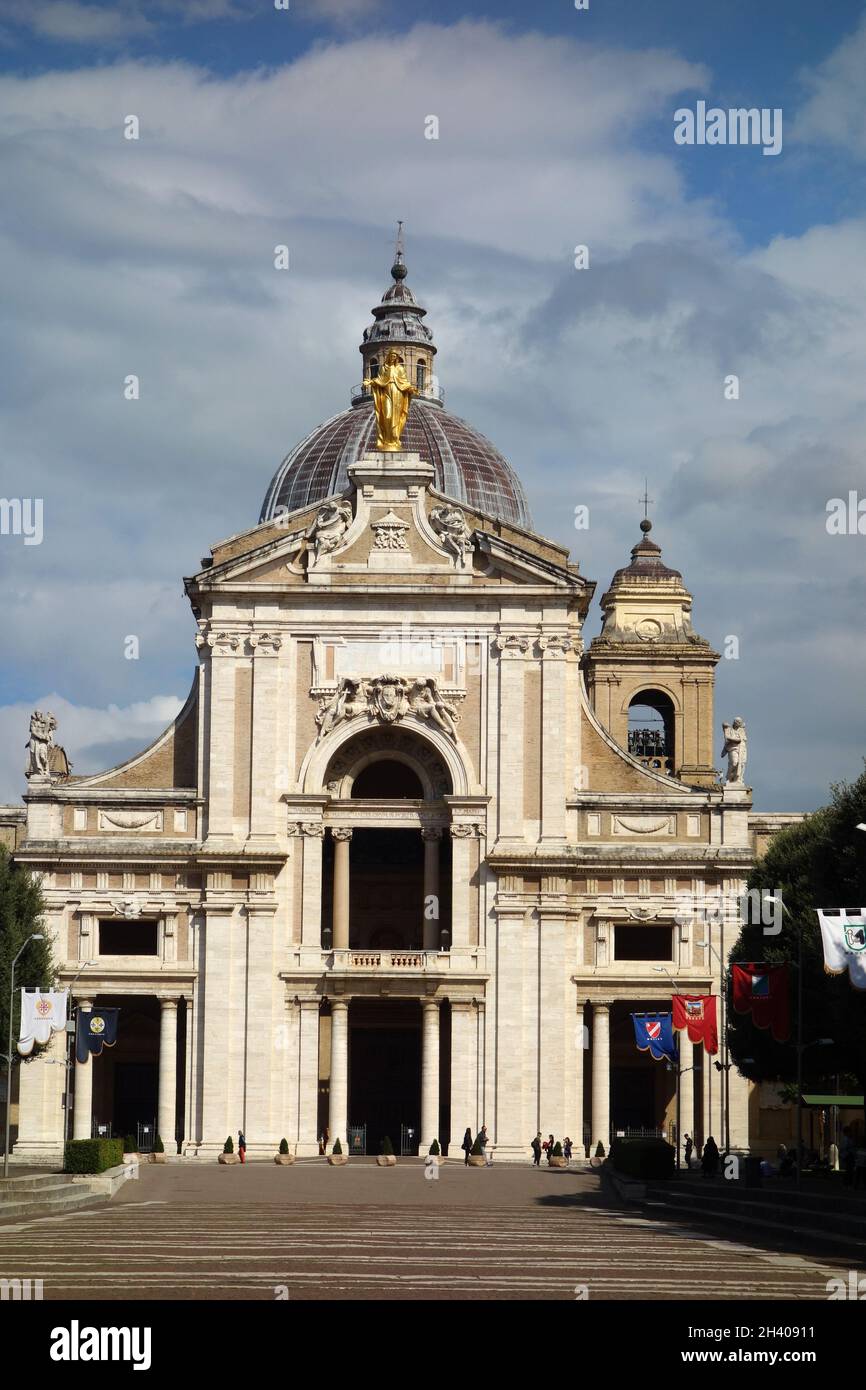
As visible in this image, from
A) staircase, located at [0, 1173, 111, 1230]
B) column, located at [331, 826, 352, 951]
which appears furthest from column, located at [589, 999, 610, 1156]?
staircase, located at [0, 1173, 111, 1230]

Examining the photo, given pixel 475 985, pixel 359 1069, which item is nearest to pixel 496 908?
pixel 475 985

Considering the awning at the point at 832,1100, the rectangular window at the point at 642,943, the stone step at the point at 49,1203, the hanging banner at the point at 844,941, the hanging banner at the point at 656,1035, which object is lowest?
the stone step at the point at 49,1203

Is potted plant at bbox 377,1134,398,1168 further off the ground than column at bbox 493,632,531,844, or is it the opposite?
column at bbox 493,632,531,844

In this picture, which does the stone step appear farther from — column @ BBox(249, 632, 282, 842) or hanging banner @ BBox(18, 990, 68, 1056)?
column @ BBox(249, 632, 282, 842)

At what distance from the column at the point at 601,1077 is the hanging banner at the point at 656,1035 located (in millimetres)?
7842

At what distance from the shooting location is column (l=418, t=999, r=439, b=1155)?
3553 inches

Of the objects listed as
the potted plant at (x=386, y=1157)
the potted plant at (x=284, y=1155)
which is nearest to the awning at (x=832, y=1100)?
the potted plant at (x=386, y=1157)

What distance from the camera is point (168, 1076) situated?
299 feet

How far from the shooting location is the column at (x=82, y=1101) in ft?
296

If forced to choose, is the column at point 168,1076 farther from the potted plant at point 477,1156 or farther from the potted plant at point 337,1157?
the potted plant at point 477,1156

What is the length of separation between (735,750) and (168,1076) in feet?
85.3

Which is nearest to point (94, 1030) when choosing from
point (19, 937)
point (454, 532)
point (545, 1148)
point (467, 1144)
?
point (19, 937)

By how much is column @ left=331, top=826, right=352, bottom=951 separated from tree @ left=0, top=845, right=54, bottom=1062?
11251mm
